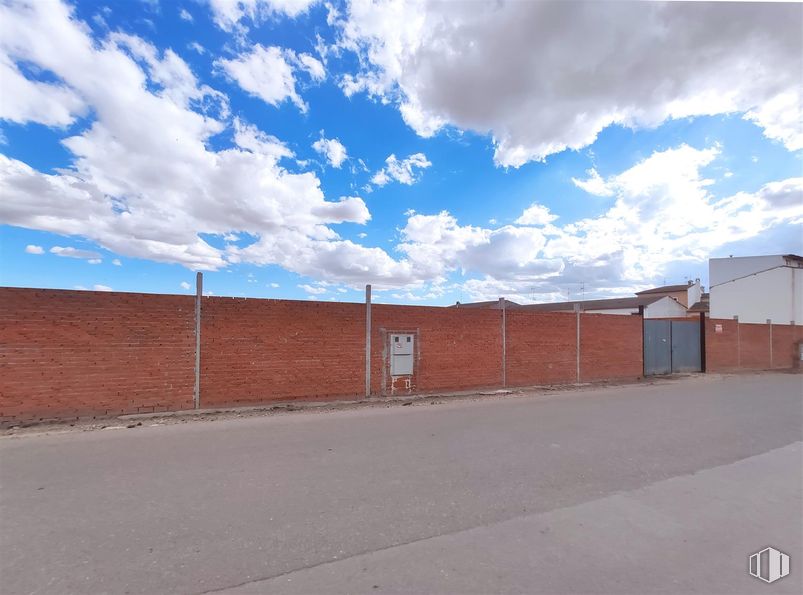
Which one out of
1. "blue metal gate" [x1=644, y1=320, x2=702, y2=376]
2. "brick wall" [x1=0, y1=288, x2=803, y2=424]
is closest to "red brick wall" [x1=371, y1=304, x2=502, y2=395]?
"brick wall" [x1=0, y1=288, x2=803, y2=424]

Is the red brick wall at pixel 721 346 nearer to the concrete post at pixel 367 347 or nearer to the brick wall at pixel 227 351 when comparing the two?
the brick wall at pixel 227 351

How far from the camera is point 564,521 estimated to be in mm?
3967

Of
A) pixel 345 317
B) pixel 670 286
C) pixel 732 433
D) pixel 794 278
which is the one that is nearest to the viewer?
pixel 732 433

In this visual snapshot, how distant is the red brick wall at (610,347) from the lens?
16547mm

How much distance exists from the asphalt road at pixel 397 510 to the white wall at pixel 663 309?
3653 centimetres

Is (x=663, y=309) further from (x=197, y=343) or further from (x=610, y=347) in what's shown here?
(x=197, y=343)

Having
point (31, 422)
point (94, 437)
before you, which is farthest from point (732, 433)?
point (31, 422)

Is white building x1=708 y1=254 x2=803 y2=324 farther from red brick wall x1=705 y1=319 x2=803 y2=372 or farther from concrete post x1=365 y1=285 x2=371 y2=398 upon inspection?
concrete post x1=365 y1=285 x2=371 y2=398

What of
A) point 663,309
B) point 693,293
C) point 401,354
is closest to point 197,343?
point 401,354

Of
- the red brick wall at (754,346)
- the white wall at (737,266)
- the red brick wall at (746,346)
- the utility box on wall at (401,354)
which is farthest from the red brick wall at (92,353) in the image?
the white wall at (737,266)

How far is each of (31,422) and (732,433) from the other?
40.6ft

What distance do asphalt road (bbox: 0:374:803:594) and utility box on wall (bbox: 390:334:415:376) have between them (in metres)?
4.23

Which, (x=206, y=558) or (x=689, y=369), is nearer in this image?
(x=206, y=558)

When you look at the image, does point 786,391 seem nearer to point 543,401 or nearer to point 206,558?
point 543,401
